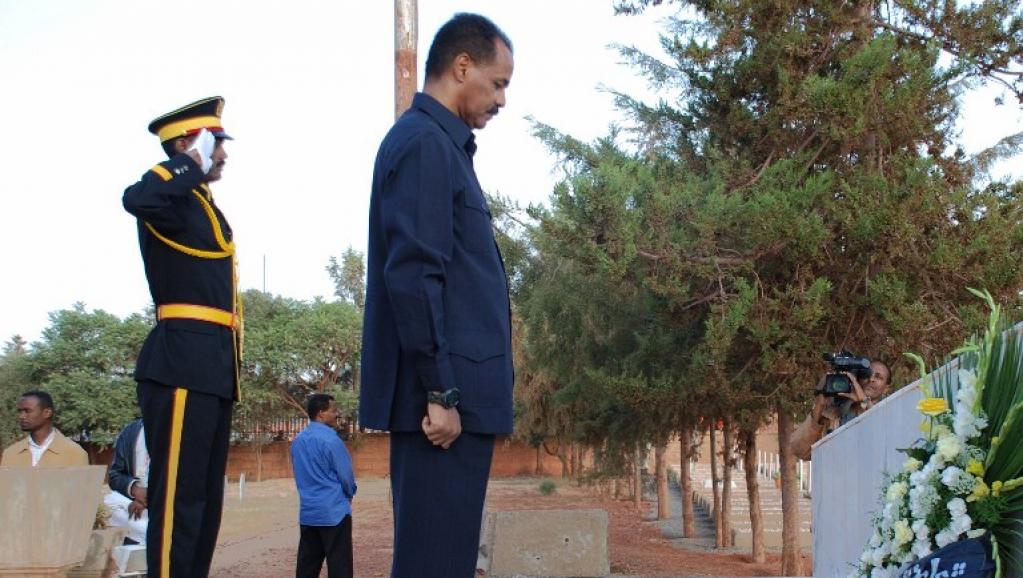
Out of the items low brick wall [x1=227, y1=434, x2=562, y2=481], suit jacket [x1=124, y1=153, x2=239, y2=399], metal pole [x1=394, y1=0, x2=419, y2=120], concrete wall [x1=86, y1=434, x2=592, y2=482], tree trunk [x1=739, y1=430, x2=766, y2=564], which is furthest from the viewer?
low brick wall [x1=227, y1=434, x2=562, y2=481]

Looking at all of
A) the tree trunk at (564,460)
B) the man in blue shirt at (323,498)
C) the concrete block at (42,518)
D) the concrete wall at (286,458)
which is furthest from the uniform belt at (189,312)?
the concrete wall at (286,458)

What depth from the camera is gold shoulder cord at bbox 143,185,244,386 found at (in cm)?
405

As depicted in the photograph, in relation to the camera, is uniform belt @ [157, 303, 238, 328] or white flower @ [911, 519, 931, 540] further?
uniform belt @ [157, 303, 238, 328]

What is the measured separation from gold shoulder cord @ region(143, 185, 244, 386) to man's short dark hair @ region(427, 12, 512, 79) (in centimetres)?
126

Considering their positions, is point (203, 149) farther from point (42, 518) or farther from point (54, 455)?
point (54, 455)

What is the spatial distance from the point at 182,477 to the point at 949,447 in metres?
2.47

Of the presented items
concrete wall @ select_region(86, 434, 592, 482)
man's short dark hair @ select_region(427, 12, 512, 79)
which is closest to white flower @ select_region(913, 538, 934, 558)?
man's short dark hair @ select_region(427, 12, 512, 79)

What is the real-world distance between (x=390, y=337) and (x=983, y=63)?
11375 mm

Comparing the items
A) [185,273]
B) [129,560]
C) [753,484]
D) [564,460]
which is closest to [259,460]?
[564,460]

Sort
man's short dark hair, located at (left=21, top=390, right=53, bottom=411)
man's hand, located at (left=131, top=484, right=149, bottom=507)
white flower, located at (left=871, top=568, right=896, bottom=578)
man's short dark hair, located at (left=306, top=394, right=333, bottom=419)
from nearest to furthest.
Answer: white flower, located at (left=871, top=568, right=896, bottom=578)
man's hand, located at (left=131, top=484, right=149, bottom=507)
man's short dark hair, located at (left=21, top=390, right=53, bottom=411)
man's short dark hair, located at (left=306, top=394, right=333, bottom=419)

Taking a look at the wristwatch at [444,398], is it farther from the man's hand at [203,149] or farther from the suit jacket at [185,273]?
the man's hand at [203,149]

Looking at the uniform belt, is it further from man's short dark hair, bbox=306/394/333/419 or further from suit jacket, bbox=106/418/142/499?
man's short dark hair, bbox=306/394/333/419

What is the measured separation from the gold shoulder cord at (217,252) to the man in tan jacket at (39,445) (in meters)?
4.01

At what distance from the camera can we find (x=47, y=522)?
546 cm
